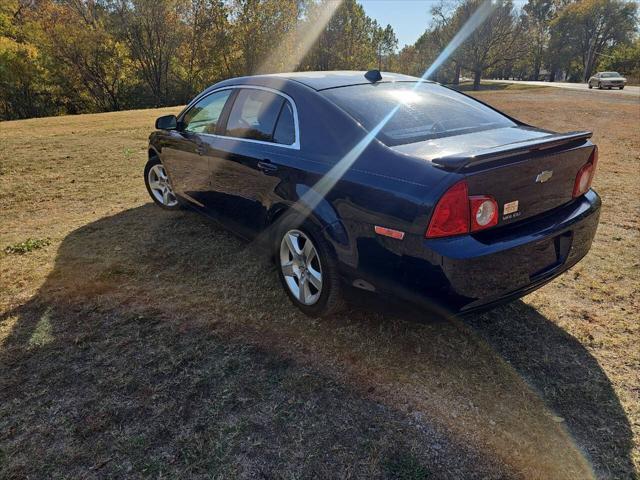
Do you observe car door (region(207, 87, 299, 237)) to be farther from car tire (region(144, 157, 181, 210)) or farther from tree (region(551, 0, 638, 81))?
tree (region(551, 0, 638, 81))

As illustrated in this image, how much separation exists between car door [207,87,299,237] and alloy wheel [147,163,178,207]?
1.37m

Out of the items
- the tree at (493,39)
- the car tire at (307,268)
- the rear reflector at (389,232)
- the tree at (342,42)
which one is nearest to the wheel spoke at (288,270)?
the car tire at (307,268)

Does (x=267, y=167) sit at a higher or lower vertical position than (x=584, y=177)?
higher

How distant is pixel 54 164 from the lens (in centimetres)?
819

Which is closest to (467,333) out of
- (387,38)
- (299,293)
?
(299,293)

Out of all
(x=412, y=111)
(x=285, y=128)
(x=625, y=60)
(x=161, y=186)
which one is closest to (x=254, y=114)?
(x=285, y=128)

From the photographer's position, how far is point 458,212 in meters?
2.17

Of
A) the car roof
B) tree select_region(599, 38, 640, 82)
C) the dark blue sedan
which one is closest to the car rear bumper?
the dark blue sedan

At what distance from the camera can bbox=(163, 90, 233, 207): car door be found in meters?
4.04

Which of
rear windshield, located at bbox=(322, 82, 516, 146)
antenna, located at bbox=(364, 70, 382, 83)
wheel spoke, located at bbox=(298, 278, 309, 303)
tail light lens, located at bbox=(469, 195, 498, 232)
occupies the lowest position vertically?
wheel spoke, located at bbox=(298, 278, 309, 303)

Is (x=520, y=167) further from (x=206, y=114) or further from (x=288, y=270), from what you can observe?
(x=206, y=114)

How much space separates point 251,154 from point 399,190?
149cm

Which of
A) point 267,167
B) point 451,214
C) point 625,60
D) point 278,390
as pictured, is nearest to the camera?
point 451,214

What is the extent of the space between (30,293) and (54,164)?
5651mm
